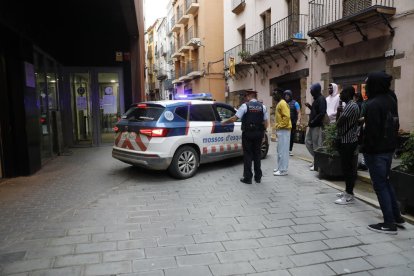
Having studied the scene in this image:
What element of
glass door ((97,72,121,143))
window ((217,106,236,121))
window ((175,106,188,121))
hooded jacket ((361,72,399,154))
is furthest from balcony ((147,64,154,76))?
hooded jacket ((361,72,399,154))

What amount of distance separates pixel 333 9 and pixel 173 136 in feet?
27.3

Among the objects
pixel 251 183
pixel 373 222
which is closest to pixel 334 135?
pixel 251 183

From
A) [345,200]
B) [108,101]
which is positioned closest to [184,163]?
[345,200]

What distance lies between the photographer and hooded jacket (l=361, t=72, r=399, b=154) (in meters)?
4.08

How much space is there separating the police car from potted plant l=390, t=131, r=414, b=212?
386 cm

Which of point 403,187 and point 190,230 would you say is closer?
point 190,230

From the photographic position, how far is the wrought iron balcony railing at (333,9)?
10.4 metres

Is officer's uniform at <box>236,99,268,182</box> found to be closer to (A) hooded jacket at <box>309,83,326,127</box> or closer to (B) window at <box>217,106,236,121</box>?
(A) hooded jacket at <box>309,83,326,127</box>

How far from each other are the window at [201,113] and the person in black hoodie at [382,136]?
12.9 feet

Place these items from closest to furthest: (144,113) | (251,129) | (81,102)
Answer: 1. (251,129)
2. (144,113)
3. (81,102)

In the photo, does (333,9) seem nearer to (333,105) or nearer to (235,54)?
(333,105)

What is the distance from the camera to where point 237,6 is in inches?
790

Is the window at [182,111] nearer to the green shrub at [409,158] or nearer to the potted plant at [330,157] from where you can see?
the potted plant at [330,157]

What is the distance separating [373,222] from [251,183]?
99.3 inches
